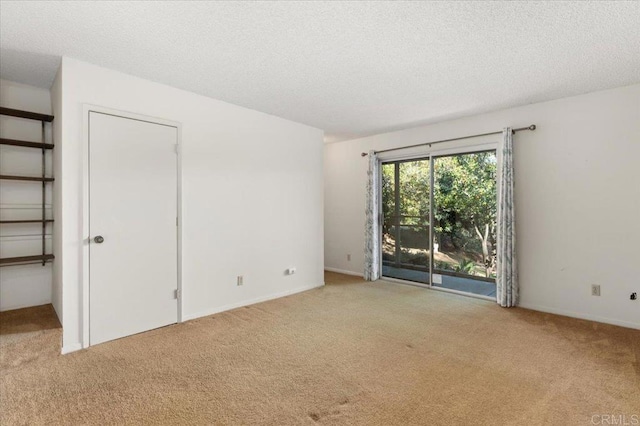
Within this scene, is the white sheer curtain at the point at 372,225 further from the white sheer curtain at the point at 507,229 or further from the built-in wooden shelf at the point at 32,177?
the built-in wooden shelf at the point at 32,177

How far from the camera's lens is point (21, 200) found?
341 cm

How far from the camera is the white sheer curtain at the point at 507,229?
12.8 feet

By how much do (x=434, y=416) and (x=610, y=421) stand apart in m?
0.99

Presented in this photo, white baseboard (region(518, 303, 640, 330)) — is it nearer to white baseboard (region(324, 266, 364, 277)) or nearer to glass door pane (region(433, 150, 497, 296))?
glass door pane (region(433, 150, 497, 296))

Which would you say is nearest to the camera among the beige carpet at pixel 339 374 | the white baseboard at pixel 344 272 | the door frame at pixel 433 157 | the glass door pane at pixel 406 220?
the beige carpet at pixel 339 374

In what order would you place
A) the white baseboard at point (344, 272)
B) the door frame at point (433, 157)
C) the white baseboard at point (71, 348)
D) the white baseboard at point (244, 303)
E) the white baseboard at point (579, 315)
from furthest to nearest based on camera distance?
the white baseboard at point (344, 272), the door frame at point (433, 157), the white baseboard at point (244, 303), the white baseboard at point (579, 315), the white baseboard at point (71, 348)

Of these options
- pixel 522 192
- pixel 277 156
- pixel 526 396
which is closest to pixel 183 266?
pixel 277 156

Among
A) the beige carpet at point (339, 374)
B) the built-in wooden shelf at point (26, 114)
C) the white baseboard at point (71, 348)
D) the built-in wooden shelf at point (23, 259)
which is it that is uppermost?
the built-in wooden shelf at point (26, 114)

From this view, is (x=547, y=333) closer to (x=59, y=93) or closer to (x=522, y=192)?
(x=522, y=192)

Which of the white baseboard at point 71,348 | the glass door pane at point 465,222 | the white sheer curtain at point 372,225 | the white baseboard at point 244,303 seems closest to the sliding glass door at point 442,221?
the glass door pane at point 465,222

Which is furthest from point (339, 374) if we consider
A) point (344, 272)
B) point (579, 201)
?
point (344, 272)

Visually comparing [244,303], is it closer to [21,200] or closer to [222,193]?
[222,193]

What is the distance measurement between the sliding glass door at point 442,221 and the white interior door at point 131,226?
11.2ft

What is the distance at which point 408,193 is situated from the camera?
5164mm
